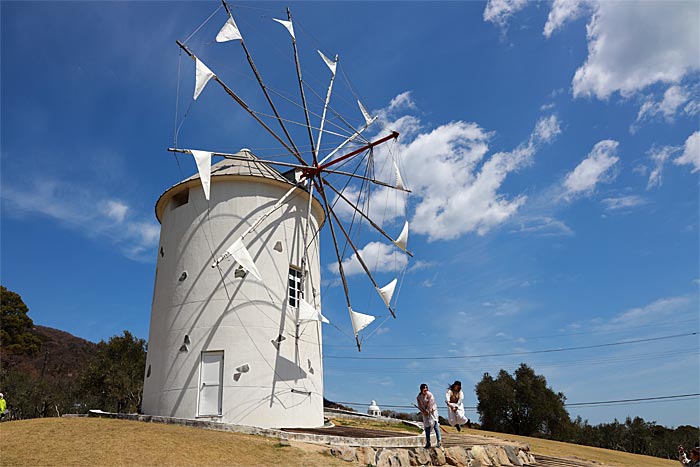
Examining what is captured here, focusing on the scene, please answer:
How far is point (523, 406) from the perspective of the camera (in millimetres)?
37312

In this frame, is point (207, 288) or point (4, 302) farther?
point (4, 302)

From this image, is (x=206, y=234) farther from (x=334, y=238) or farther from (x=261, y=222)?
(x=334, y=238)

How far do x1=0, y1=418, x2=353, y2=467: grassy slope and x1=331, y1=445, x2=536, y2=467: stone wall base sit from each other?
58cm

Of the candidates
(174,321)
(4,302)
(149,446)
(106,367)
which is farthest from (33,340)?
(149,446)

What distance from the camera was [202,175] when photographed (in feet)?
48.0

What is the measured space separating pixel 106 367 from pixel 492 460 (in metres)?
26.2

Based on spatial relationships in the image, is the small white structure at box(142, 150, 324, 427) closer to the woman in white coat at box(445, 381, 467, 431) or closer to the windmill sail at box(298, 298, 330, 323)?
the windmill sail at box(298, 298, 330, 323)

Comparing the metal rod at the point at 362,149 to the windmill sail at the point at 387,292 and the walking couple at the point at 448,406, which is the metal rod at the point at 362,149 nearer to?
the windmill sail at the point at 387,292

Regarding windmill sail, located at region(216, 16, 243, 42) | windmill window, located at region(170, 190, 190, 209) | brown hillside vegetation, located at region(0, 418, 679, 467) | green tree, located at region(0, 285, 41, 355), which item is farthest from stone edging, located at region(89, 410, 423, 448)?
green tree, located at region(0, 285, 41, 355)

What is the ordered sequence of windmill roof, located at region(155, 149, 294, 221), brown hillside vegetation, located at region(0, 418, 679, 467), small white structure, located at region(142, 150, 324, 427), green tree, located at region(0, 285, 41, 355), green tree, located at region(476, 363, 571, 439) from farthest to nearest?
green tree, located at region(0, 285, 41, 355)
green tree, located at region(476, 363, 571, 439)
windmill roof, located at region(155, 149, 294, 221)
small white structure, located at region(142, 150, 324, 427)
brown hillside vegetation, located at region(0, 418, 679, 467)

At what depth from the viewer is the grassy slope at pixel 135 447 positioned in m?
9.00

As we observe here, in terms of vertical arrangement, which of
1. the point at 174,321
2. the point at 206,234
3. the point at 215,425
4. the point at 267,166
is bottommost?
the point at 215,425

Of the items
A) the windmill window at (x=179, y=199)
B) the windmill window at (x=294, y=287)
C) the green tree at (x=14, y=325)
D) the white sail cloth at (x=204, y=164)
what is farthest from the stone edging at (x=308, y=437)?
the green tree at (x=14, y=325)

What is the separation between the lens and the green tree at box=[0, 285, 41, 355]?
49128 mm
